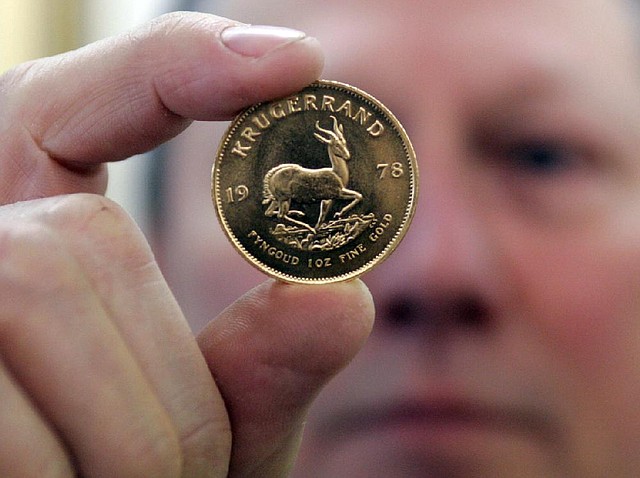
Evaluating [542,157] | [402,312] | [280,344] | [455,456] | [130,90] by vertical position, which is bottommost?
[455,456]

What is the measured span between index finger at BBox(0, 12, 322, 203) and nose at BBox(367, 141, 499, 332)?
0.69 m

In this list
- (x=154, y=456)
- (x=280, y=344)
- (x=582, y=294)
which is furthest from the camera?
(x=582, y=294)

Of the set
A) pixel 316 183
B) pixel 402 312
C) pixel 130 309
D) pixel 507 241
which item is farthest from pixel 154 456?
pixel 507 241

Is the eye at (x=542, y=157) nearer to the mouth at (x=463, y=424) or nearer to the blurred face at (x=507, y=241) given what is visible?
the blurred face at (x=507, y=241)

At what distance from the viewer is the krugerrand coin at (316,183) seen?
876 mm

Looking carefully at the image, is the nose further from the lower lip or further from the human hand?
the human hand

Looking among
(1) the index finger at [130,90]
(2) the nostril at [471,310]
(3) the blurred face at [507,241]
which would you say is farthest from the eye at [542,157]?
(1) the index finger at [130,90]

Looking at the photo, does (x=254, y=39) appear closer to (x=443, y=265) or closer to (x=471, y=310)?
(x=443, y=265)

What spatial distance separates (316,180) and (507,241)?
76 centimetres

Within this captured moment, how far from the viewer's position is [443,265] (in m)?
1.45

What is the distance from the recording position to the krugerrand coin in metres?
0.88

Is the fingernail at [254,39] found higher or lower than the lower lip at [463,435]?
higher

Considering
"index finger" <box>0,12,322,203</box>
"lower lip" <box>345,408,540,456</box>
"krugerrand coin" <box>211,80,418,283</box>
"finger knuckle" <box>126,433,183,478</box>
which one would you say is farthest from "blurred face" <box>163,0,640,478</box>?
"finger knuckle" <box>126,433,183,478</box>

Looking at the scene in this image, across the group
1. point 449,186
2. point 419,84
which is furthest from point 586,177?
point 419,84
